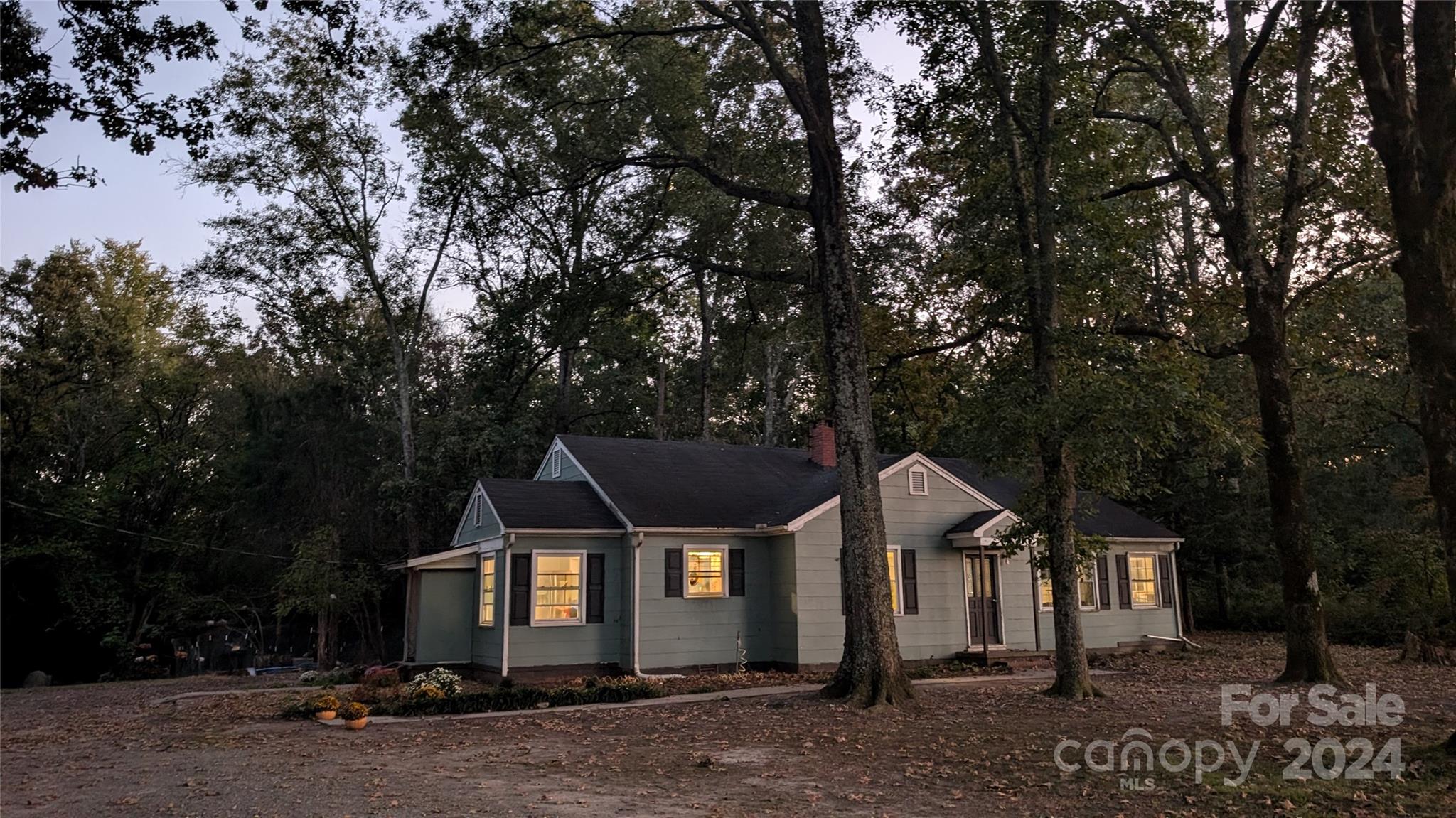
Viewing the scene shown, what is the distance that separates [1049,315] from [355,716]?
1136 centimetres

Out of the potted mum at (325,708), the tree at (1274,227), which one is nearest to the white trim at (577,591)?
the potted mum at (325,708)

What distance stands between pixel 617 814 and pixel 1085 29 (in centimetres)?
1297

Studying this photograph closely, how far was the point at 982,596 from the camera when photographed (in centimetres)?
1966

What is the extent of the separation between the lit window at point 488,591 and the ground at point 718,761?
448 cm

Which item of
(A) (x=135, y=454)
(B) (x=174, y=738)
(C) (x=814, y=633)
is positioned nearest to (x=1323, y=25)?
(C) (x=814, y=633)

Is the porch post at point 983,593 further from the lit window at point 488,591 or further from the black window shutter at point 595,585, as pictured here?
the lit window at point 488,591

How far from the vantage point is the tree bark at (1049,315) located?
13.1 meters

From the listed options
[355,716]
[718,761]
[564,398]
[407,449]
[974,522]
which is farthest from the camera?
[564,398]

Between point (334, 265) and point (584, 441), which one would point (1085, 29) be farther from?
point (334, 265)

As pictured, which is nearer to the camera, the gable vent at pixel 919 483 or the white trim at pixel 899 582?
the white trim at pixel 899 582

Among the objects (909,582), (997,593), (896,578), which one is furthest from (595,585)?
(997,593)

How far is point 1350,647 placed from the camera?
21.5m

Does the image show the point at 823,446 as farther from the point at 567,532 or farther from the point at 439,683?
the point at 439,683

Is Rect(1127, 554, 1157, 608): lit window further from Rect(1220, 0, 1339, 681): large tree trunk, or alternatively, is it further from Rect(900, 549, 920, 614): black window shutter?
Rect(1220, 0, 1339, 681): large tree trunk
